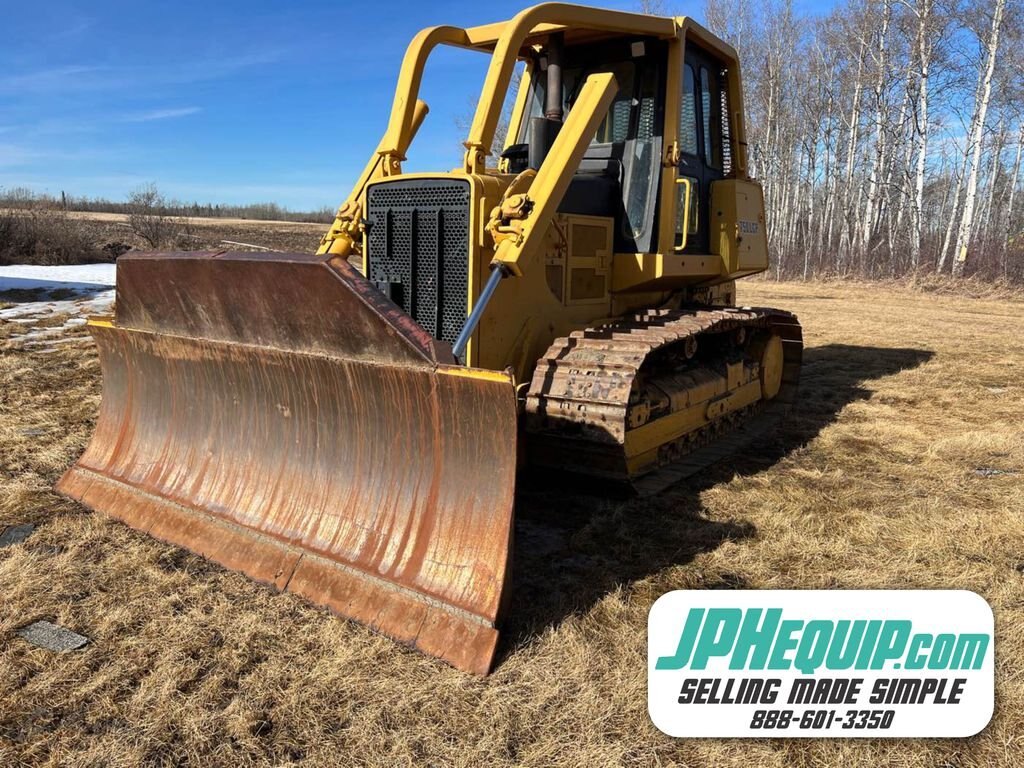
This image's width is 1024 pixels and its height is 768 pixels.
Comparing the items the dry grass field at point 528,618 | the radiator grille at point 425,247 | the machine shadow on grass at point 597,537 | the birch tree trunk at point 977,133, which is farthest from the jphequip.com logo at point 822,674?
the birch tree trunk at point 977,133

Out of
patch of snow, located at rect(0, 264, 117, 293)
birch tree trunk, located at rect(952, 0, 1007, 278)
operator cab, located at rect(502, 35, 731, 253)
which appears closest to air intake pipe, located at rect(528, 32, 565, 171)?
operator cab, located at rect(502, 35, 731, 253)

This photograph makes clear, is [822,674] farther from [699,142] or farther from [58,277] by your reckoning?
[58,277]

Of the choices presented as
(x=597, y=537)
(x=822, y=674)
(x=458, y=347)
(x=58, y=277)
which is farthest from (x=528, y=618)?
(x=58, y=277)

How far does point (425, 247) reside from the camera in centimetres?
500

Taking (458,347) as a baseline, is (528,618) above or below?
below

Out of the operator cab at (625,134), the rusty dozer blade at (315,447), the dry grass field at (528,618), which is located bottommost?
the dry grass field at (528,618)

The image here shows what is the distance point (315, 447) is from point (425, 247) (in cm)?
153

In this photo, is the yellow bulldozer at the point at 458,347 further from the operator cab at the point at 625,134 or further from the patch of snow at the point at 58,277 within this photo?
the patch of snow at the point at 58,277

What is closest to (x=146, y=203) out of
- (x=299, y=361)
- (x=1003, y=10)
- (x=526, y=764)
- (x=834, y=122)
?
(x=834, y=122)

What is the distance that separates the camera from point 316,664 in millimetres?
3172

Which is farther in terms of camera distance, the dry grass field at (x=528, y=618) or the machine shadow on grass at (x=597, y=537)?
the machine shadow on grass at (x=597, y=537)

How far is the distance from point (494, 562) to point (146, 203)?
32.1 metres

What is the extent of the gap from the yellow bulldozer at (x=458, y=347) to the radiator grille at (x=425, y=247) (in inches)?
0.6

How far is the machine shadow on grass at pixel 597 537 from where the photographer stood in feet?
12.1
